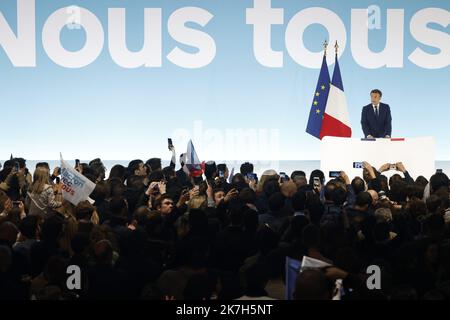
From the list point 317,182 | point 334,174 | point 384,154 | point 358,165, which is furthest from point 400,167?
point 317,182

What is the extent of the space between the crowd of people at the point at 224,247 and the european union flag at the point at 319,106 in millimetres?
5230

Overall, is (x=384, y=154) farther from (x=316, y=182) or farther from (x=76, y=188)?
(x=76, y=188)

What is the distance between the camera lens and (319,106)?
12.6 m

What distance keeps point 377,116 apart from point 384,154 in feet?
4.73

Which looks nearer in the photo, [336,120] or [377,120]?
[377,120]

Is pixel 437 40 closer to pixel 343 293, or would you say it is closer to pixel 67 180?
pixel 67 180

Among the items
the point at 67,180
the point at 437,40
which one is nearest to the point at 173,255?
the point at 67,180

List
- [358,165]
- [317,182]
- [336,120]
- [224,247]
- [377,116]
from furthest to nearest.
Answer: [336,120]
[377,116]
[358,165]
[317,182]
[224,247]

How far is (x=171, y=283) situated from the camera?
15.7 ft

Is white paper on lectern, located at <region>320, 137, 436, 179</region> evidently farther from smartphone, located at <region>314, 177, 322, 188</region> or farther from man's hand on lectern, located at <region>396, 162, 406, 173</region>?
smartphone, located at <region>314, 177, 322, 188</region>

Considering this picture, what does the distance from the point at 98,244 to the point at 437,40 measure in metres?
14.5

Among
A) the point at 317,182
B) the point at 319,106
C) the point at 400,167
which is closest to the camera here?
the point at 317,182

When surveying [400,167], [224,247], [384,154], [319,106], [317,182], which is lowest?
[224,247]

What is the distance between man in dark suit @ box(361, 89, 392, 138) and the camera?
34.2 ft
